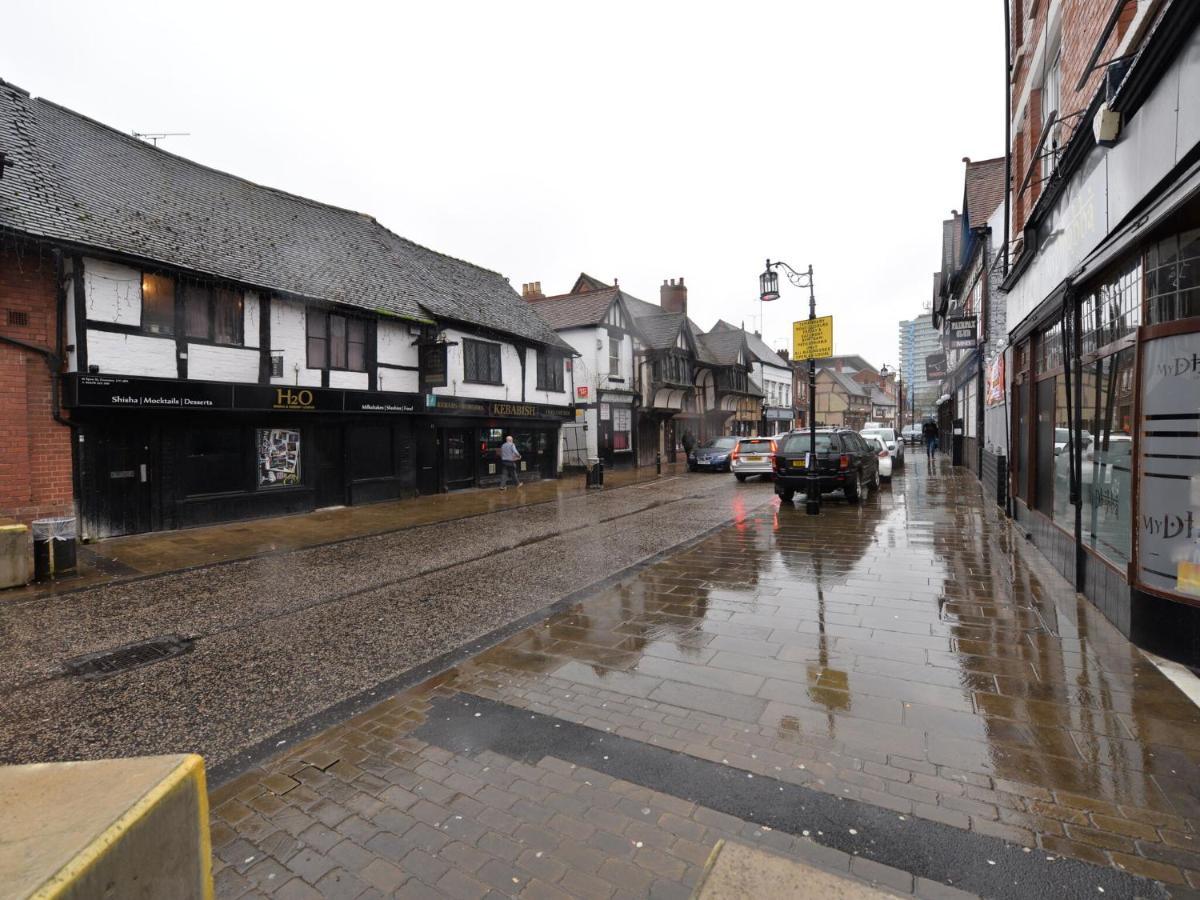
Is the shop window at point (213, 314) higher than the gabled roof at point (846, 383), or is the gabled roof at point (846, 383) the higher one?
the gabled roof at point (846, 383)

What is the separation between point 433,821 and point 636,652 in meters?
2.34

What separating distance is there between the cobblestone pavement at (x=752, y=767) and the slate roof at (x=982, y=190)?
18.0 m

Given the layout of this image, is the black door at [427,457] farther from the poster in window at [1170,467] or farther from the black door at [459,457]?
the poster in window at [1170,467]

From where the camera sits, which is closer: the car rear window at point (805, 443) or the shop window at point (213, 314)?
the shop window at point (213, 314)

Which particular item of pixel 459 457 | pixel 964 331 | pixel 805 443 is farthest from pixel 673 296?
pixel 805 443

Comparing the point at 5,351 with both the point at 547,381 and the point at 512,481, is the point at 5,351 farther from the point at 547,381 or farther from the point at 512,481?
the point at 547,381

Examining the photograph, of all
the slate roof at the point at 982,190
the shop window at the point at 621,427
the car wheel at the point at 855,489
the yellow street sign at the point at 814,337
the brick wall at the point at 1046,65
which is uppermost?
the slate roof at the point at 982,190

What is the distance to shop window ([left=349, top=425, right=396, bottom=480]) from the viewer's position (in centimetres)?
1468

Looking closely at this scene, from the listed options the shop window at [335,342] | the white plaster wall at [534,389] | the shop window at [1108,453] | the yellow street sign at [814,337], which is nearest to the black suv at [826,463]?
the yellow street sign at [814,337]

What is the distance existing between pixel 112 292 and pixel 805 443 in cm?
1412

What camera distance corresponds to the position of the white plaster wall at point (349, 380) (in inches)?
552

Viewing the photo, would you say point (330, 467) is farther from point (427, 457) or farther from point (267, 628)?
point (267, 628)

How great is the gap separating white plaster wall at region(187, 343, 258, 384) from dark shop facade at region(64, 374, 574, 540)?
1.47 feet

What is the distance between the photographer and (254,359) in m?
12.4
